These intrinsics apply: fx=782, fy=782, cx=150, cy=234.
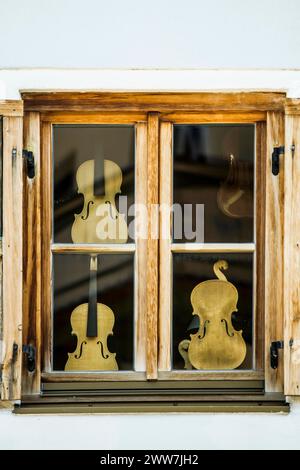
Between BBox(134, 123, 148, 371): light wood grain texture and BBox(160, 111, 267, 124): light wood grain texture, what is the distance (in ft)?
0.48

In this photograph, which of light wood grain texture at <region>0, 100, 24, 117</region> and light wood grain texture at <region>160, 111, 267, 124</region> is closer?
light wood grain texture at <region>0, 100, 24, 117</region>

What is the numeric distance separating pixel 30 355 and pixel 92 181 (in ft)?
2.95

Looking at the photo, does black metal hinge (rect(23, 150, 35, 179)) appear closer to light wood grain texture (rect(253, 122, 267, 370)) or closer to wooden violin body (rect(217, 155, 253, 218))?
wooden violin body (rect(217, 155, 253, 218))

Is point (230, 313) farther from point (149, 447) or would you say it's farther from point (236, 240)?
point (149, 447)

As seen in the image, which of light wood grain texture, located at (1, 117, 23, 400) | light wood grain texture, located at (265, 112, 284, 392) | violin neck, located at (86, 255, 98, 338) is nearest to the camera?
light wood grain texture, located at (1, 117, 23, 400)

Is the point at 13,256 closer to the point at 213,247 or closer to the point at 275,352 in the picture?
the point at 213,247

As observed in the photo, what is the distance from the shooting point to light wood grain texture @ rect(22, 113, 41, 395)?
3.77m

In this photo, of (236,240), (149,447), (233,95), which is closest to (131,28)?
(233,95)

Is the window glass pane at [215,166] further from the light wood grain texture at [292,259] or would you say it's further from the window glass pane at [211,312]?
the light wood grain texture at [292,259]

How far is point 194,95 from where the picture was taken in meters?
3.72

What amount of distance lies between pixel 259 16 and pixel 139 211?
109cm

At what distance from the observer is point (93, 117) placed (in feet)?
12.5

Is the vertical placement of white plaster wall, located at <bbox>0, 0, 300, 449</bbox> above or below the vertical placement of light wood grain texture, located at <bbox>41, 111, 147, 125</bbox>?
above

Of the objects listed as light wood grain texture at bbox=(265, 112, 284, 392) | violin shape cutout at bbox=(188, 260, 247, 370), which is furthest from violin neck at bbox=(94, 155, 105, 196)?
light wood grain texture at bbox=(265, 112, 284, 392)
